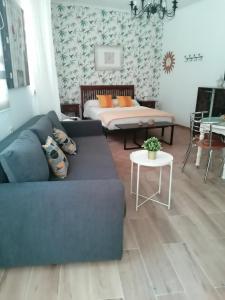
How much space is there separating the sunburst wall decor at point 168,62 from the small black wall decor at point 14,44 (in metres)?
3.93

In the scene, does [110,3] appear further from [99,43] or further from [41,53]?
[41,53]

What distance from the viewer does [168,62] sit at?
18.6 ft

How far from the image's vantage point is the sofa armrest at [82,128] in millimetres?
3109

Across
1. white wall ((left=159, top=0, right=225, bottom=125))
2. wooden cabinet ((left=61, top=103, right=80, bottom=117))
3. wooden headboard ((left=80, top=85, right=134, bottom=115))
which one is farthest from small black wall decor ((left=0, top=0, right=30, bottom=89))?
white wall ((left=159, top=0, right=225, bottom=125))

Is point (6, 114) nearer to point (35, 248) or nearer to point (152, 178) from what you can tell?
point (35, 248)

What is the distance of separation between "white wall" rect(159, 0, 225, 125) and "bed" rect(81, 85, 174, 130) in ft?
3.49

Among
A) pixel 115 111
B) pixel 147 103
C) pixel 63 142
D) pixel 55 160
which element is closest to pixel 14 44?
pixel 63 142

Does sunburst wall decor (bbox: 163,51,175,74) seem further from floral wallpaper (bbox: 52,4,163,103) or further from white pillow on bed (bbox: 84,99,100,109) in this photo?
white pillow on bed (bbox: 84,99,100,109)

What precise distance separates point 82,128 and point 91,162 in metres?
1.11

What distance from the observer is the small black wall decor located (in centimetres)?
208

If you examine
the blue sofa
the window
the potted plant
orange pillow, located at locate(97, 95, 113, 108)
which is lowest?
the blue sofa

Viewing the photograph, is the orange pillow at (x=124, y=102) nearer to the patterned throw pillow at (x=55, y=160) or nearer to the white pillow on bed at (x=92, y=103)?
the white pillow on bed at (x=92, y=103)

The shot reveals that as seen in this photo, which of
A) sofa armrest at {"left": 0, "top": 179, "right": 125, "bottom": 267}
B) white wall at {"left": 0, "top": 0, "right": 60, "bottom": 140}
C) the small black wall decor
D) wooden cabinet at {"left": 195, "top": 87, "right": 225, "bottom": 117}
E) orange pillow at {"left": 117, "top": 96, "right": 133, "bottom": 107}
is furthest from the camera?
orange pillow at {"left": 117, "top": 96, "right": 133, "bottom": 107}

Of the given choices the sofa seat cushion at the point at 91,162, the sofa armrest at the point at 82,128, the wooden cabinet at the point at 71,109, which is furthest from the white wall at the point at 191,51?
the sofa seat cushion at the point at 91,162
